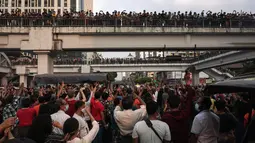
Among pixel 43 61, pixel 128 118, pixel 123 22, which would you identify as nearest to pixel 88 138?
pixel 128 118

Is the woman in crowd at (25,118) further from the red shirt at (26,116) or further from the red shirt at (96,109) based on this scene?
the red shirt at (96,109)

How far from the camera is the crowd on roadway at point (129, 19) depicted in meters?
24.6

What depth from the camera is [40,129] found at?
12.7 ft

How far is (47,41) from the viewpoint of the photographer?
2412cm

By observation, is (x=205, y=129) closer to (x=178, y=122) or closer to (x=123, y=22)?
(x=178, y=122)

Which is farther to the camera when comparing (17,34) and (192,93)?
(17,34)

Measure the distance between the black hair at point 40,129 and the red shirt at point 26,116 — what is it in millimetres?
3031

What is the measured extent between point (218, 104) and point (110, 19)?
19549mm

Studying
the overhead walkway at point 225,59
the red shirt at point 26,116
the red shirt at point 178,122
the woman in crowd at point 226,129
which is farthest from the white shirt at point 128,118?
the overhead walkway at point 225,59

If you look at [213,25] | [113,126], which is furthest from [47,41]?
[113,126]

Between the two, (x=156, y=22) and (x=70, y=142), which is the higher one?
(x=156, y=22)

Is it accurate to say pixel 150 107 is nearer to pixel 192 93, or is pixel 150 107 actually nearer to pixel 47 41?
pixel 192 93

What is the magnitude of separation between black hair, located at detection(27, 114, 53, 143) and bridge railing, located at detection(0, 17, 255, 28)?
21331 mm

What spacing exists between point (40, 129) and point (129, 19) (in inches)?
855
